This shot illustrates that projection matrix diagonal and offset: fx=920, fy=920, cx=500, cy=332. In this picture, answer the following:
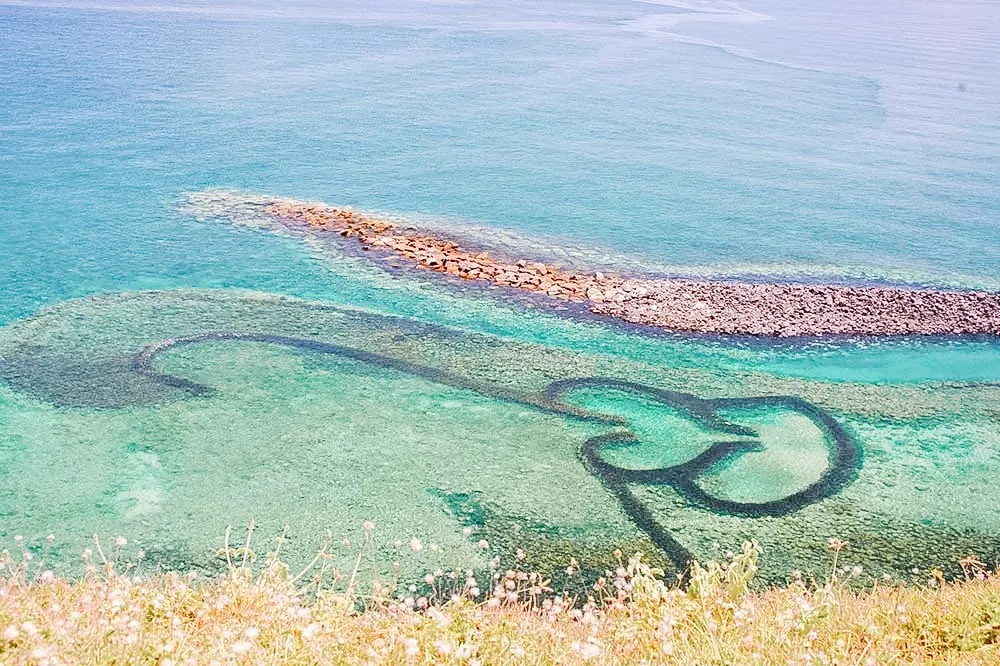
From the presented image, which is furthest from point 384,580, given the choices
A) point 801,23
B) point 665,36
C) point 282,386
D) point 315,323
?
point 801,23

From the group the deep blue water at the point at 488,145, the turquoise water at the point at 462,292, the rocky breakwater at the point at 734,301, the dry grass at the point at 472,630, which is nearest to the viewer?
the dry grass at the point at 472,630

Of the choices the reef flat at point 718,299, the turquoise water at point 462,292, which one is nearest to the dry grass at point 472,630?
the turquoise water at point 462,292

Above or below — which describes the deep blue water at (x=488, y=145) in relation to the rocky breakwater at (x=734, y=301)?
above

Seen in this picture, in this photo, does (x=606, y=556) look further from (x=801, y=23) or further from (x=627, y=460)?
(x=801, y=23)

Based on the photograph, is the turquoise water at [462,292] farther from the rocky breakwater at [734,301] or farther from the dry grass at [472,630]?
the dry grass at [472,630]

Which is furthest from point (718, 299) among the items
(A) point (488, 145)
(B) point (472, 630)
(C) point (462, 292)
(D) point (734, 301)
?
Result: (A) point (488, 145)

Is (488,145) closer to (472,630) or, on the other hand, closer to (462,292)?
(462,292)
